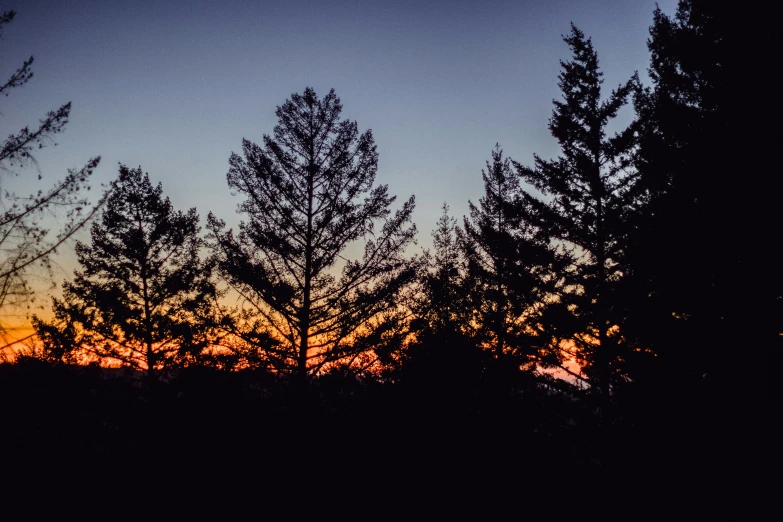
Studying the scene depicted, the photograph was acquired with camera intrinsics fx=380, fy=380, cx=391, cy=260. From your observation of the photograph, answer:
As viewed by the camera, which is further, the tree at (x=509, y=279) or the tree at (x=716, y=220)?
the tree at (x=509, y=279)

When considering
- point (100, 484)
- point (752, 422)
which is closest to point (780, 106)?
point (752, 422)

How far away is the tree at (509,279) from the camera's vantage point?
37.1ft

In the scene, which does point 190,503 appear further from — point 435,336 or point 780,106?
point 780,106

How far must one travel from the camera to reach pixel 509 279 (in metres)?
12.0

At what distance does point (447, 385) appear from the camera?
6633mm

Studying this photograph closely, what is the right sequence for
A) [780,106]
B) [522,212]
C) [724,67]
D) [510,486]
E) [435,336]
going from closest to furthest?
1. [780,106]
2. [724,67]
3. [510,486]
4. [435,336]
5. [522,212]

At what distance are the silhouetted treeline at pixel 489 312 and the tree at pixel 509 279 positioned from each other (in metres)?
0.08

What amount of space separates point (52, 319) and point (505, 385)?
14.9 metres

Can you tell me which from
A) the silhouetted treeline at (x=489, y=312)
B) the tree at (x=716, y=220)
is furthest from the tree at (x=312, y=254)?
the tree at (x=716, y=220)

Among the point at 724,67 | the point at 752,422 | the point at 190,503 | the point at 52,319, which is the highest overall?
the point at 724,67

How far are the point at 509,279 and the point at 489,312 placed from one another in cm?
181

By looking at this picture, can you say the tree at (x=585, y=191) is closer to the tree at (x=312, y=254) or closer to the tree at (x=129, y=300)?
the tree at (x=312, y=254)

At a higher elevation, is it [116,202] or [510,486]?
[116,202]

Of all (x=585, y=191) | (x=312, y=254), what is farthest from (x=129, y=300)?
(x=585, y=191)
